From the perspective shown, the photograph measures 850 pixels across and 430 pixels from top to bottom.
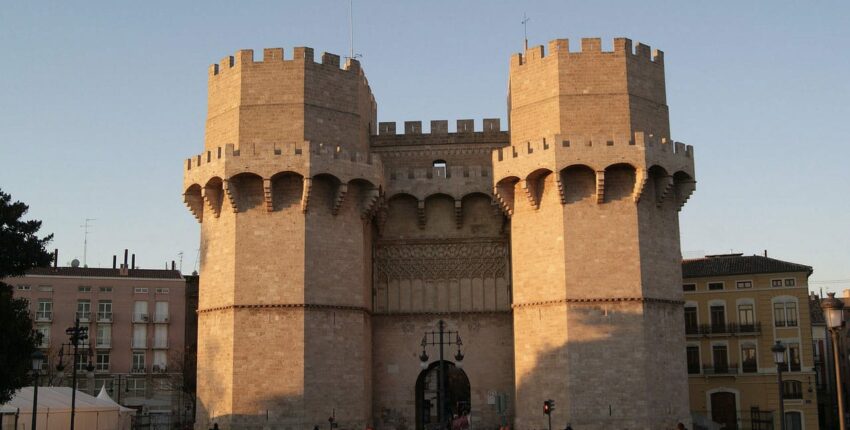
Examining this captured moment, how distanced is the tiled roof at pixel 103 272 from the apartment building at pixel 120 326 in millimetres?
58

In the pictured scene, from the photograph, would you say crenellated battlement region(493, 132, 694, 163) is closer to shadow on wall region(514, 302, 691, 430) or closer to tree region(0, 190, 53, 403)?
shadow on wall region(514, 302, 691, 430)

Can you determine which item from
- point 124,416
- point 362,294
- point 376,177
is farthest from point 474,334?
point 124,416

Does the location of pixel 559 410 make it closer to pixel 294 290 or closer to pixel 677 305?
pixel 677 305

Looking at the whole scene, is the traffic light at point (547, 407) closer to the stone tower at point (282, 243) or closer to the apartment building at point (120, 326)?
the stone tower at point (282, 243)

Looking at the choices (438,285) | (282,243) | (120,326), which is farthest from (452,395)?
(282,243)

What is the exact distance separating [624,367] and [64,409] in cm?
1669

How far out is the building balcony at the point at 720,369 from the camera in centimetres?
4088

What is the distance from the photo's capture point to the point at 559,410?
92.1ft

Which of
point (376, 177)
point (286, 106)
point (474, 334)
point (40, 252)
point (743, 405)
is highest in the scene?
point (286, 106)

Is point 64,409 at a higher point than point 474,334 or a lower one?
lower

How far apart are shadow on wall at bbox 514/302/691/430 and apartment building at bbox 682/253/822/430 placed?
12671mm

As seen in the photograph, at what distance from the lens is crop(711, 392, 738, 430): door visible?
4038cm

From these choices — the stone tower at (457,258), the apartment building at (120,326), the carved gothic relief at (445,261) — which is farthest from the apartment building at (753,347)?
the apartment building at (120,326)

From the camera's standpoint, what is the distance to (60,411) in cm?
2819
